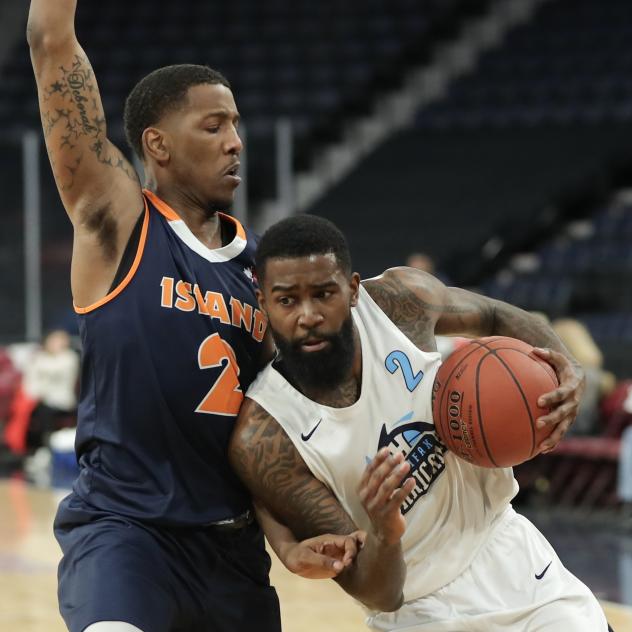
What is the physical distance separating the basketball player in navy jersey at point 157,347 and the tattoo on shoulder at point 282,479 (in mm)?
56

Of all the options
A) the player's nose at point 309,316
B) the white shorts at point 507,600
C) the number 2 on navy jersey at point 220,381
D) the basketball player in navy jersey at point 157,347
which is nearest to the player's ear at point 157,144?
the basketball player in navy jersey at point 157,347

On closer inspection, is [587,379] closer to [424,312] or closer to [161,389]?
[424,312]

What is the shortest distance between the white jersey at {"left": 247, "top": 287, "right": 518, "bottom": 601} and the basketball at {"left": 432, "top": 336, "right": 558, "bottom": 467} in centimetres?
7

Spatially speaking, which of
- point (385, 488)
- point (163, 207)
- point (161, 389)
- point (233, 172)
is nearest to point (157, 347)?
point (161, 389)

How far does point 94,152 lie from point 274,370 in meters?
0.67

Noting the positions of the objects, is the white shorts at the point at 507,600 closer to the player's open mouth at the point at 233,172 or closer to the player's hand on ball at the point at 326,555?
the player's hand on ball at the point at 326,555

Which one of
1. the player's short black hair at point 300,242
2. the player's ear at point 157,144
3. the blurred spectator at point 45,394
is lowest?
the blurred spectator at point 45,394

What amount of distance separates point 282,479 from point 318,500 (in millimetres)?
99

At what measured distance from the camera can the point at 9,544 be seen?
7.73 meters

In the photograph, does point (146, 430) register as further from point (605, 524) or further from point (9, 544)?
point (605, 524)

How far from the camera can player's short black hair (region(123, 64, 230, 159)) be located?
10.4 ft

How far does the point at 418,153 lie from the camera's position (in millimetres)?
15992

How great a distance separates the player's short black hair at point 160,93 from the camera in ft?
10.4

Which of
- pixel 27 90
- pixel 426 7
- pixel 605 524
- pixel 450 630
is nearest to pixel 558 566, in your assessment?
pixel 450 630
